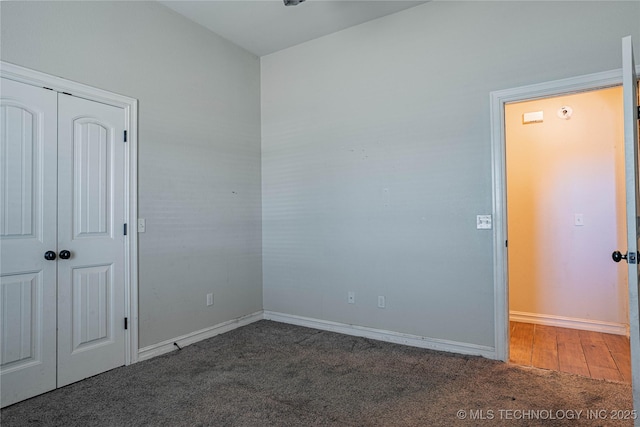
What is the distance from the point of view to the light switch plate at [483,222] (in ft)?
9.19

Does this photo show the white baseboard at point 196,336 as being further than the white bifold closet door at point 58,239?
Yes

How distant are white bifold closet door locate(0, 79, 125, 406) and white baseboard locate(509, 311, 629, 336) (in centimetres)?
388

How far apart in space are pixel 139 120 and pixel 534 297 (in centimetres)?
417

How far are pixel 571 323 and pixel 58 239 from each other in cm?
455

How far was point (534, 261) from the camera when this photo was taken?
383 cm

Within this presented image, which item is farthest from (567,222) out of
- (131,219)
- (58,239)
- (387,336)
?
(58,239)

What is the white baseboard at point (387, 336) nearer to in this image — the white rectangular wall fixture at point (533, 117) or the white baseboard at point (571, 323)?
the white baseboard at point (571, 323)

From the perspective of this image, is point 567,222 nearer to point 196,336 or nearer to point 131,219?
point 196,336

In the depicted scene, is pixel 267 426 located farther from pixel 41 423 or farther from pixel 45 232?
pixel 45 232

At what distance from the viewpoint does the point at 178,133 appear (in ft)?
10.5

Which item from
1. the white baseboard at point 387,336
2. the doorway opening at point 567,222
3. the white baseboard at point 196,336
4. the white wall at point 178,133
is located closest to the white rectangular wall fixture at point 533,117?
the doorway opening at point 567,222

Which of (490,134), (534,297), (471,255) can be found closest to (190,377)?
(471,255)

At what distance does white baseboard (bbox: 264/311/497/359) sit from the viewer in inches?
113

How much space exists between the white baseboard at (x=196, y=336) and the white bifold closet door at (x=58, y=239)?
0.21m
